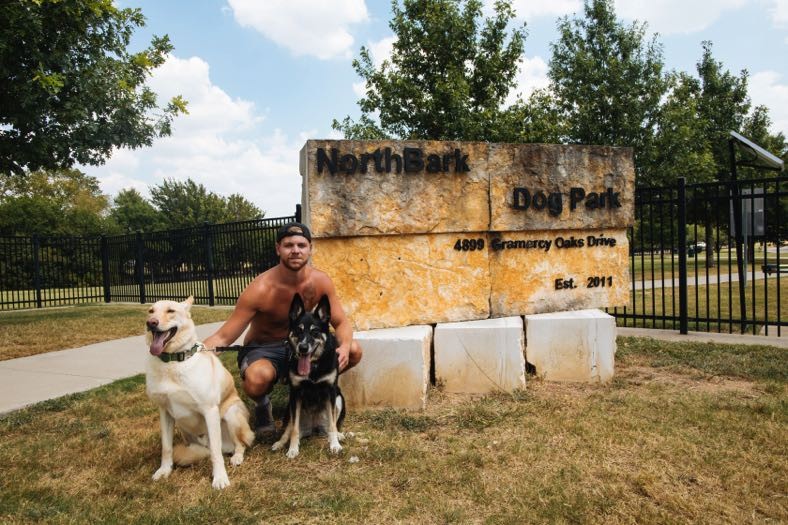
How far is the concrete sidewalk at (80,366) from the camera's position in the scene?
544 cm

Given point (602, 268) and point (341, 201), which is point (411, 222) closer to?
point (341, 201)

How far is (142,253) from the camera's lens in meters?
15.9

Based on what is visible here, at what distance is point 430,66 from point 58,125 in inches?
407

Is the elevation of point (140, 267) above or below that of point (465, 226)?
below

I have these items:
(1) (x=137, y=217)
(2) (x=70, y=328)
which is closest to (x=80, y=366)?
(2) (x=70, y=328)

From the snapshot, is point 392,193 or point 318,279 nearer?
point 318,279

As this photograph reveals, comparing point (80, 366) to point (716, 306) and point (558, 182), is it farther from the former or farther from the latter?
point (716, 306)

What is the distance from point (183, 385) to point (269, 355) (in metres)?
1.03

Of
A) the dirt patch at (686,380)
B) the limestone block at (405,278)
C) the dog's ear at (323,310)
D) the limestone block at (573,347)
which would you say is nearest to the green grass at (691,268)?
the dirt patch at (686,380)

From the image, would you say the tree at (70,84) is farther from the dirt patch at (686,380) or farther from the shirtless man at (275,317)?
the dirt patch at (686,380)

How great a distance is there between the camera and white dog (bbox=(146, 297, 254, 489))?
10.1 feet

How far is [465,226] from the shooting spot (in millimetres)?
5477

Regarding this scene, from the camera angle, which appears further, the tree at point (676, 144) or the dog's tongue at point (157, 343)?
the tree at point (676, 144)

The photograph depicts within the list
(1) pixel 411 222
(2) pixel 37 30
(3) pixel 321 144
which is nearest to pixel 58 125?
(2) pixel 37 30
